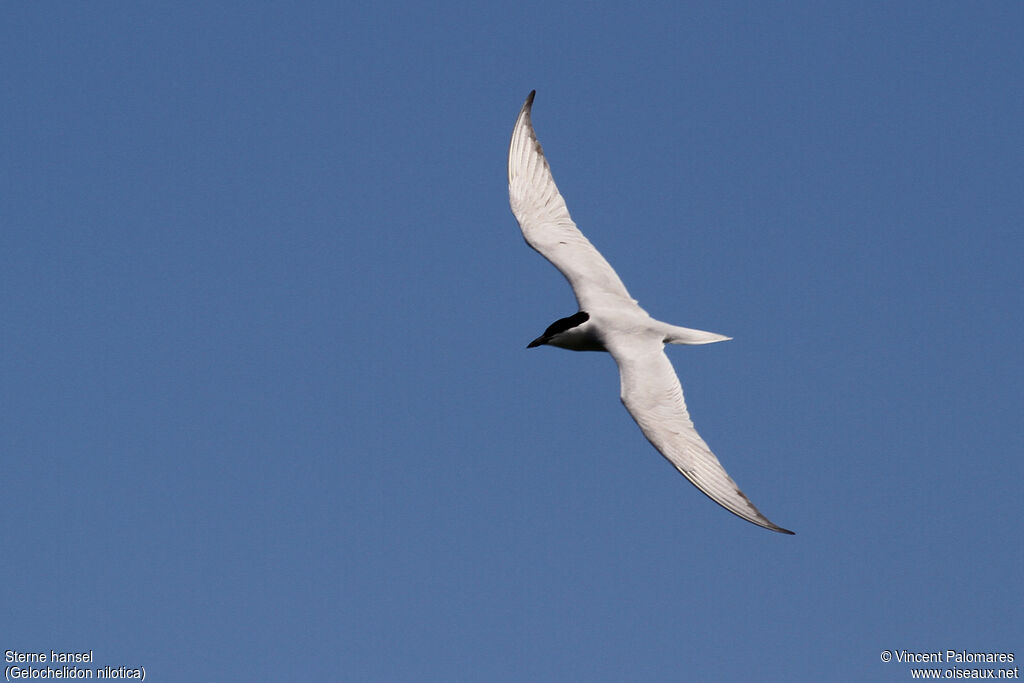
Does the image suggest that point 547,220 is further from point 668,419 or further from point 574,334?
point 668,419

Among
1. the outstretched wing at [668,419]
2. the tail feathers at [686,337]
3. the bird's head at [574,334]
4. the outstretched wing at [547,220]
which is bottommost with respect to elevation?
the outstretched wing at [668,419]

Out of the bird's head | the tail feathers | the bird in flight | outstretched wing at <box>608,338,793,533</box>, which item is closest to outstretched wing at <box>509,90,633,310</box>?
the bird in flight

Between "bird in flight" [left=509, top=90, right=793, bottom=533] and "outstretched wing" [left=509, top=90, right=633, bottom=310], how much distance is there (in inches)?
0.6

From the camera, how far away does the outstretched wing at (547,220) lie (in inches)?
718

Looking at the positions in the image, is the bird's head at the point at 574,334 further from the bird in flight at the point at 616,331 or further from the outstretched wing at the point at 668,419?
the outstretched wing at the point at 668,419

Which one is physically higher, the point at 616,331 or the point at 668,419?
the point at 616,331

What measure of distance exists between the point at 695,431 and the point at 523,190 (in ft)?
21.2

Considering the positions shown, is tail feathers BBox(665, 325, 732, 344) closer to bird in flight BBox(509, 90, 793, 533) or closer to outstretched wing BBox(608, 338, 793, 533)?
bird in flight BBox(509, 90, 793, 533)

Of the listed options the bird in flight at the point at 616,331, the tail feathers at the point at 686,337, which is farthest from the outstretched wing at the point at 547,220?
the tail feathers at the point at 686,337

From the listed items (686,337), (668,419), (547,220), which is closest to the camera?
(668,419)

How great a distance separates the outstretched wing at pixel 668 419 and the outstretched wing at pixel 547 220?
2008mm

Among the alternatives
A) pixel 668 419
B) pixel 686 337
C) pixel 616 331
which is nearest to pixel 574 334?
pixel 616 331

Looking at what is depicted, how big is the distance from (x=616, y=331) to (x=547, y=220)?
3.32m

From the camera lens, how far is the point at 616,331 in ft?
55.0
